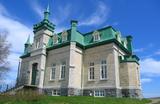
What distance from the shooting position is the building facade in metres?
26.6

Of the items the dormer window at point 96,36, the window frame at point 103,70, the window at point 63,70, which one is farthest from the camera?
the dormer window at point 96,36

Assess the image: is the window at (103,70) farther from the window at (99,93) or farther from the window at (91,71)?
the window at (99,93)

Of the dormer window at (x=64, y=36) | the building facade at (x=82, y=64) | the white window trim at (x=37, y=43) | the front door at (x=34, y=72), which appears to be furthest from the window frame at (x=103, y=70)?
the white window trim at (x=37, y=43)

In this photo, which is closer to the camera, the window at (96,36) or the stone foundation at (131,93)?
the stone foundation at (131,93)

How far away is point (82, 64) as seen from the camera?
97.8 feet

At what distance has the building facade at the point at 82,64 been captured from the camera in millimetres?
26578

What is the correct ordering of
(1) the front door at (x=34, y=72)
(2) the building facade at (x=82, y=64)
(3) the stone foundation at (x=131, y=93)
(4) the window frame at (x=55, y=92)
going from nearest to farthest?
(3) the stone foundation at (x=131, y=93) → (2) the building facade at (x=82, y=64) → (4) the window frame at (x=55, y=92) → (1) the front door at (x=34, y=72)

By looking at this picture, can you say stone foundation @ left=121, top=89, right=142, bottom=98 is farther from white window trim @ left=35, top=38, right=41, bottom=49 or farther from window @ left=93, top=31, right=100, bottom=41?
white window trim @ left=35, top=38, right=41, bottom=49

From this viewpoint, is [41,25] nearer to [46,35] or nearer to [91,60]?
[46,35]

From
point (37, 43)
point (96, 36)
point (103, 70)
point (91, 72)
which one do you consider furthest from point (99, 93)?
point (37, 43)

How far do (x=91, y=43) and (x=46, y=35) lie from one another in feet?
29.3

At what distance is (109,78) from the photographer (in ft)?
86.0

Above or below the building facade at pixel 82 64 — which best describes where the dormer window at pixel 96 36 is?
above

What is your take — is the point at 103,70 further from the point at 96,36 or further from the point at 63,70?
the point at 63,70
